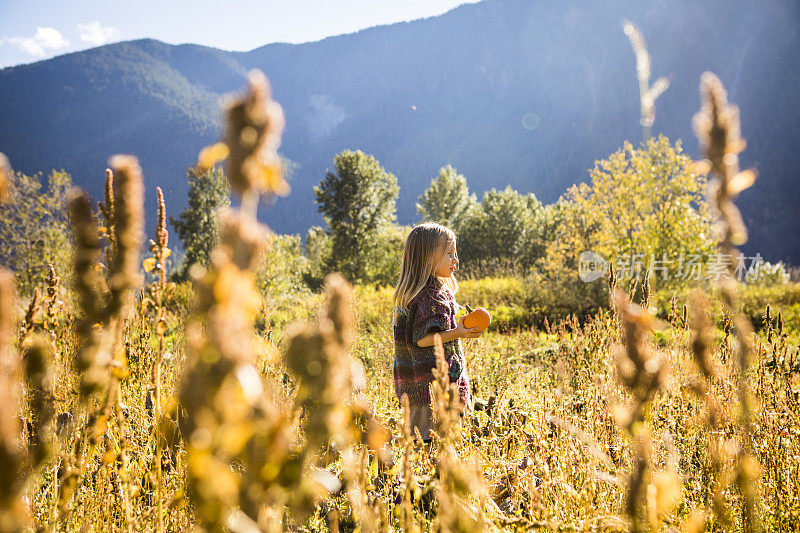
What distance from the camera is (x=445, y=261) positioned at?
136 inches

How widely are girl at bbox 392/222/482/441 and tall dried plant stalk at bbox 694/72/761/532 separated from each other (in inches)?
95.4

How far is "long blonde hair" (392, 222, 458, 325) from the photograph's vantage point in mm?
3410

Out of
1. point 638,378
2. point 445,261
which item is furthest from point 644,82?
point 445,261

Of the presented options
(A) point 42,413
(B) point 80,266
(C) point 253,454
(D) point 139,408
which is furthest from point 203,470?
(D) point 139,408

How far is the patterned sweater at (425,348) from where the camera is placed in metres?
3.18

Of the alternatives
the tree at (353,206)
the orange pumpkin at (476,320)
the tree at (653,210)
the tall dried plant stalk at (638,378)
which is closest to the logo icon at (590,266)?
the tree at (653,210)

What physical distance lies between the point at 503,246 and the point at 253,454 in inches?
1565

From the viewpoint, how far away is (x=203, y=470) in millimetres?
497

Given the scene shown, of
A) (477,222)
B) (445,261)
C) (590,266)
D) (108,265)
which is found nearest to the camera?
(108,265)

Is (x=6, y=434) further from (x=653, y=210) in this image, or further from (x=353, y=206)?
(x=353, y=206)

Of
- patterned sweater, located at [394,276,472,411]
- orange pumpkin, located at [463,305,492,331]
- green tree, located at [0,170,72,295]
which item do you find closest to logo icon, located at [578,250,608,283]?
patterned sweater, located at [394,276,472,411]

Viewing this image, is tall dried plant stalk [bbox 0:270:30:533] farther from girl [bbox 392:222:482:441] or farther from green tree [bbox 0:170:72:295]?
green tree [bbox 0:170:72:295]

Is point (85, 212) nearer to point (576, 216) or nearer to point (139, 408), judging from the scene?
point (139, 408)

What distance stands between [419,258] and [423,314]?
0.48 meters
